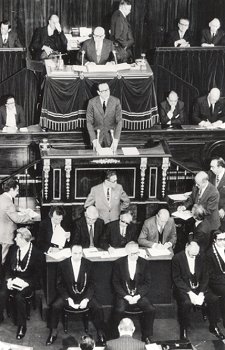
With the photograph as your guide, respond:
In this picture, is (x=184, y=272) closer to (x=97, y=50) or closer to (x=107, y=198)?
(x=107, y=198)

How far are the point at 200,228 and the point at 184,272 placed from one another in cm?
79

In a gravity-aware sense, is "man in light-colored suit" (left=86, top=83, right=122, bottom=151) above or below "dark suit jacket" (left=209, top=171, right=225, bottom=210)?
above

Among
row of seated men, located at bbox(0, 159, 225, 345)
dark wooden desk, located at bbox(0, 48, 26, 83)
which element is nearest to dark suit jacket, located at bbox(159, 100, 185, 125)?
row of seated men, located at bbox(0, 159, 225, 345)

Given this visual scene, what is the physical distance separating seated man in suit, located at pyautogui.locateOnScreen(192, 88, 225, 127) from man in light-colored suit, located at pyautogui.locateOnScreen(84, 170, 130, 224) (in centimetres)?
287

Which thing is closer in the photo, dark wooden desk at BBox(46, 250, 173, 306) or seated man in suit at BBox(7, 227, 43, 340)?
seated man in suit at BBox(7, 227, 43, 340)

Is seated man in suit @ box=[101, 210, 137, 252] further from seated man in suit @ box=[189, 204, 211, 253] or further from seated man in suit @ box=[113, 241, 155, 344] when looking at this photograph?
seated man in suit @ box=[189, 204, 211, 253]

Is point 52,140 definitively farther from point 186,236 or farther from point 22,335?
point 22,335

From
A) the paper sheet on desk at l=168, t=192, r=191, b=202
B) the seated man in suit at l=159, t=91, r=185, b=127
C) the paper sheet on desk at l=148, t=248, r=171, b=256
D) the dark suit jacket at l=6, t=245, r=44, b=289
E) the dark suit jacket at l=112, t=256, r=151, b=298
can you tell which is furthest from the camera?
the seated man in suit at l=159, t=91, r=185, b=127

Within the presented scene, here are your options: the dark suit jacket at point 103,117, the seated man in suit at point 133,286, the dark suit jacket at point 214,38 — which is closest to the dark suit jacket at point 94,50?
the dark suit jacket at point 103,117

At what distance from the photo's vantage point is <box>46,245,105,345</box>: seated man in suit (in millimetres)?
10797

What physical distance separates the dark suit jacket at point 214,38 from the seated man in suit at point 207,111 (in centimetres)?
158

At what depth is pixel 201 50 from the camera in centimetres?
1536

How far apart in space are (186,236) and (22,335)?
9.73 feet

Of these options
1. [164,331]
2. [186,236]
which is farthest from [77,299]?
[186,236]
